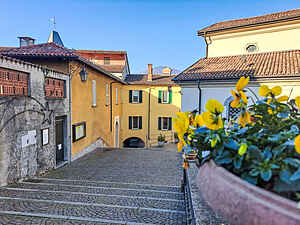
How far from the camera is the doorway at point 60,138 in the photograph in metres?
8.38

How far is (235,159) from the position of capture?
0.76 meters

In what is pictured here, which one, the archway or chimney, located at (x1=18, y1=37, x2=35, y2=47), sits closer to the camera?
chimney, located at (x1=18, y1=37, x2=35, y2=47)

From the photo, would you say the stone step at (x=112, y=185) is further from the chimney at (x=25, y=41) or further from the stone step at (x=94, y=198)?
the chimney at (x=25, y=41)

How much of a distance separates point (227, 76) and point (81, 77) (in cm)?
722

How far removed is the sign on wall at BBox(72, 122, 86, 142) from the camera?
945 cm

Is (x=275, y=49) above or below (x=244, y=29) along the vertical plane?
below

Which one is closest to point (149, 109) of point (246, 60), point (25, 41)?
point (246, 60)

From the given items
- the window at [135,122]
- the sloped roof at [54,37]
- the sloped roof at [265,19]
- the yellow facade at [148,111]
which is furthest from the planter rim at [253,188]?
the sloped roof at [54,37]

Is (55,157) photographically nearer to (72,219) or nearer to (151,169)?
(151,169)

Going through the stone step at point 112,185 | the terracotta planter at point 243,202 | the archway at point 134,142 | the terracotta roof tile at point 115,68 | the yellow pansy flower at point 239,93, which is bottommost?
the archway at point 134,142

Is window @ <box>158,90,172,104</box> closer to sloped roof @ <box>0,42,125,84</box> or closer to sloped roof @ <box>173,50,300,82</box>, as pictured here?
sloped roof @ <box>173,50,300,82</box>

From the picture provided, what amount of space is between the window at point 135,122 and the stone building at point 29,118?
13.4m

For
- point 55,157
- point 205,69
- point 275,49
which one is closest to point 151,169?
point 55,157

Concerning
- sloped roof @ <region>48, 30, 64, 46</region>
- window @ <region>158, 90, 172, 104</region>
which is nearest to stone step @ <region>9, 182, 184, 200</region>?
window @ <region>158, 90, 172, 104</region>
